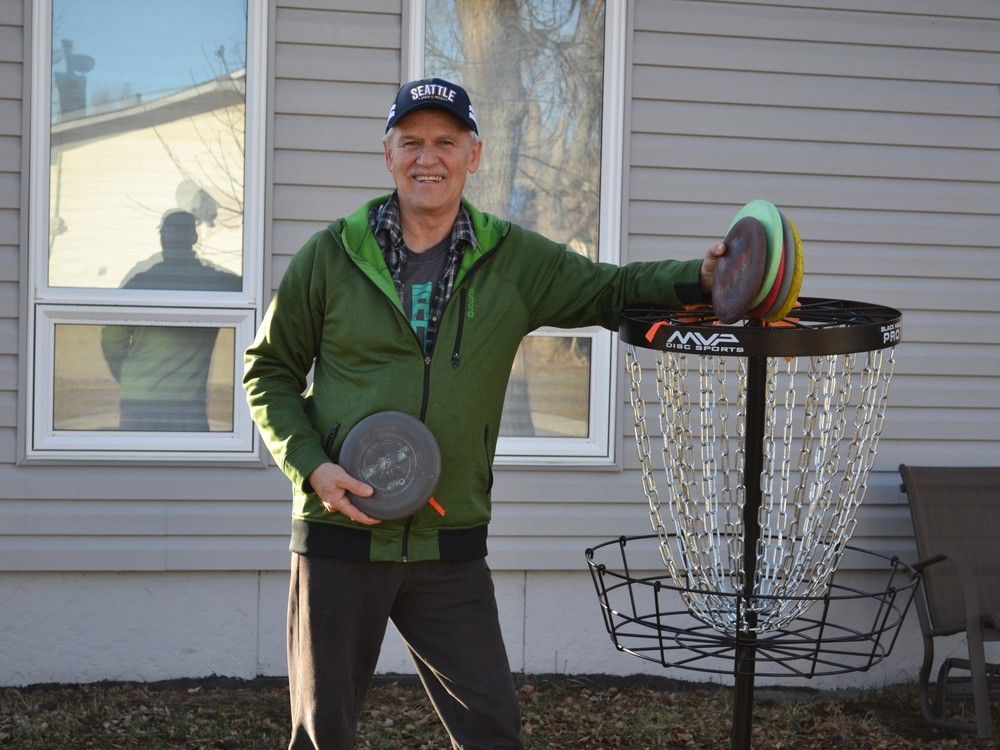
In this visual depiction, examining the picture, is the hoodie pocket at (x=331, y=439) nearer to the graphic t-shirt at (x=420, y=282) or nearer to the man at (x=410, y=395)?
the man at (x=410, y=395)

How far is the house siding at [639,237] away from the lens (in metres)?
5.13

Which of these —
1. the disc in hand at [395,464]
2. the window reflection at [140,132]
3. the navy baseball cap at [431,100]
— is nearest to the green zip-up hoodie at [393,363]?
the disc in hand at [395,464]

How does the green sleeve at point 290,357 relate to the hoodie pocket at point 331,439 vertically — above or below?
above

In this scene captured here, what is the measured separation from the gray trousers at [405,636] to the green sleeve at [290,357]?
284 millimetres

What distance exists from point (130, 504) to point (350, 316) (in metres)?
2.43

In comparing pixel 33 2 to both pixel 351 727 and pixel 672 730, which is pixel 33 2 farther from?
pixel 672 730

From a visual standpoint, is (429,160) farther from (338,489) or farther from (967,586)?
(967,586)

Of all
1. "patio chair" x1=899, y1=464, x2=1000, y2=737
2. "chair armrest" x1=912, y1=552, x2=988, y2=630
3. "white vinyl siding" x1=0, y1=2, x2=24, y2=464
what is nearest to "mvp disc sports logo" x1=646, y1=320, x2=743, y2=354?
"chair armrest" x1=912, y1=552, x2=988, y2=630

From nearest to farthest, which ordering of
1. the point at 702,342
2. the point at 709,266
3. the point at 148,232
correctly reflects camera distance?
the point at 702,342 < the point at 709,266 < the point at 148,232

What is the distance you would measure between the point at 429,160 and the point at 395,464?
2.55 ft

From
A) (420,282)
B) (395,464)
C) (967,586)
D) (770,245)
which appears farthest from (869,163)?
(395,464)

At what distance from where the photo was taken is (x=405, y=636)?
3273 millimetres

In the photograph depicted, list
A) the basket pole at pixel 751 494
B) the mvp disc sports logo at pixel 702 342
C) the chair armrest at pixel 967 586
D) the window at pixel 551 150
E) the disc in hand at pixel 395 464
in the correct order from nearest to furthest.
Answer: the mvp disc sports logo at pixel 702 342 < the basket pole at pixel 751 494 < the disc in hand at pixel 395 464 < the chair armrest at pixel 967 586 < the window at pixel 551 150

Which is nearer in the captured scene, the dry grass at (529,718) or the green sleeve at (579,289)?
the green sleeve at (579,289)
